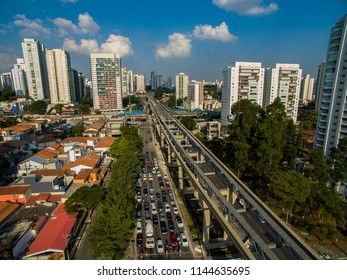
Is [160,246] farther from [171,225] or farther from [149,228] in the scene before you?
[171,225]

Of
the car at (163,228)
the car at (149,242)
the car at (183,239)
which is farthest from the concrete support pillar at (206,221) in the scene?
the car at (149,242)

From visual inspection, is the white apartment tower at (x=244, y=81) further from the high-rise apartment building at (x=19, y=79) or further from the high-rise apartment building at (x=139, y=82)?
the high-rise apartment building at (x=139, y=82)

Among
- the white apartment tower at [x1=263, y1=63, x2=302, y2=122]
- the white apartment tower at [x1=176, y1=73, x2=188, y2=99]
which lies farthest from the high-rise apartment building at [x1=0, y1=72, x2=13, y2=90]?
the white apartment tower at [x1=263, y1=63, x2=302, y2=122]

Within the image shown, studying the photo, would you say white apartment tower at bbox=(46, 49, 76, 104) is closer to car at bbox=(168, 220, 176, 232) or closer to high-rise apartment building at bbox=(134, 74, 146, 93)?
car at bbox=(168, 220, 176, 232)

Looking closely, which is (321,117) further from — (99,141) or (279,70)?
(99,141)

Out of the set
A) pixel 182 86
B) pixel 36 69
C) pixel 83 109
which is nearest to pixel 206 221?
pixel 83 109
